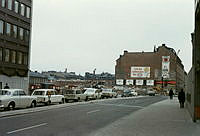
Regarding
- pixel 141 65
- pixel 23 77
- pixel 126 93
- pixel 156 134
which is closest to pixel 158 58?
pixel 141 65

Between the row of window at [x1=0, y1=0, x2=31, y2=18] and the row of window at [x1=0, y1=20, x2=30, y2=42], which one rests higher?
the row of window at [x1=0, y1=0, x2=31, y2=18]

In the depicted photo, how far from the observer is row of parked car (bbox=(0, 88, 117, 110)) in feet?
71.6

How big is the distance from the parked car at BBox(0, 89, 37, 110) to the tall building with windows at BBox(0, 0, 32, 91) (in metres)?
16.2

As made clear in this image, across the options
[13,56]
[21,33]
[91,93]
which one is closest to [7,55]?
[13,56]

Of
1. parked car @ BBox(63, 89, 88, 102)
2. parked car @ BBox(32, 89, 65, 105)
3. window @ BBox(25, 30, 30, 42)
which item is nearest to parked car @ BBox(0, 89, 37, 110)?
parked car @ BBox(32, 89, 65, 105)

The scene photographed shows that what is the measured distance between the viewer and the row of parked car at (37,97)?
71.6 ft

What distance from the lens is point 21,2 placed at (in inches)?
1671

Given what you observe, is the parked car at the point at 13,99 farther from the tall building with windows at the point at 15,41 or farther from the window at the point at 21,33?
the window at the point at 21,33

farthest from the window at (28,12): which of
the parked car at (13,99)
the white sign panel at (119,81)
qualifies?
the white sign panel at (119,81)

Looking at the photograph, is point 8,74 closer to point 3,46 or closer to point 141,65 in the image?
point 3,46

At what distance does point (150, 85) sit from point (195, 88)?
99779 mm

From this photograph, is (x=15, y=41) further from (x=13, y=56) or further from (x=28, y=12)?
(x=28, y=12)

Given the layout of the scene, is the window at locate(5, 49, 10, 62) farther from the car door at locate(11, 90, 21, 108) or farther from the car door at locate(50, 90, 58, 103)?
the car door at locate(11, 90, 21, 108)

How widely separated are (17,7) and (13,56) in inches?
251
